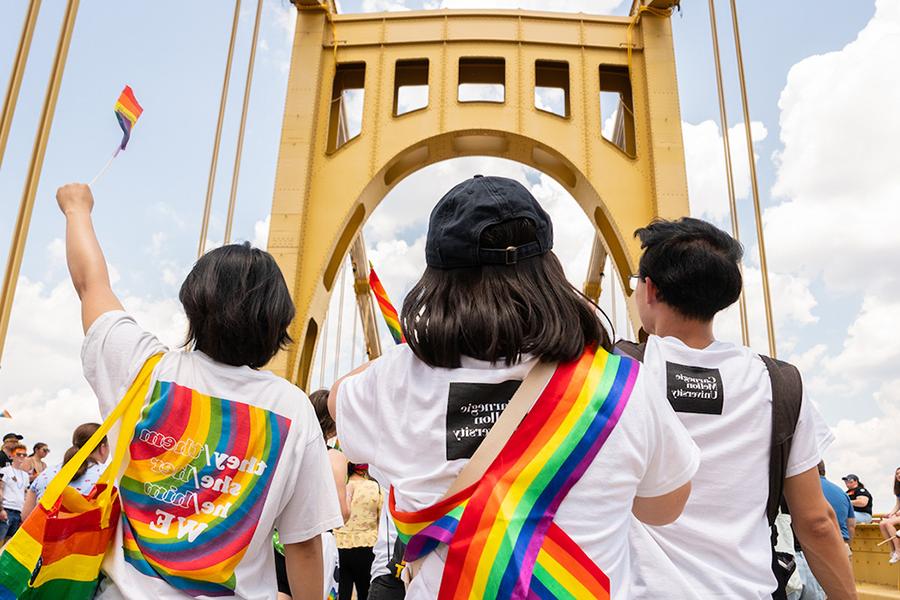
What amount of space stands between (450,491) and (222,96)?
8738mm

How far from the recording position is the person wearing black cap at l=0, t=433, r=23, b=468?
7.06 metres

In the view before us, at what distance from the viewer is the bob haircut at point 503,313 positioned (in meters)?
1.06

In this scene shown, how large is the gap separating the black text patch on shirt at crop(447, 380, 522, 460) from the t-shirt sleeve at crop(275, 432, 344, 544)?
558mm

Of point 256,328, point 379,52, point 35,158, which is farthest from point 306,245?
point 256,328

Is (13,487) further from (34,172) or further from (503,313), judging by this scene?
(503,313)

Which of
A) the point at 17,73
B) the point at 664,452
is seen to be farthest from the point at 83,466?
the point at 664,452

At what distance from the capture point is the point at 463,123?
38.6ft

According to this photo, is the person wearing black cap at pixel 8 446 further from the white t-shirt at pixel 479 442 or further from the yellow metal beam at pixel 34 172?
the white t-shirt at pixel 479 442

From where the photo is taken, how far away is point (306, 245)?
11.2m

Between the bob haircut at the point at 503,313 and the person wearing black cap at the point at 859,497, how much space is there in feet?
27.8

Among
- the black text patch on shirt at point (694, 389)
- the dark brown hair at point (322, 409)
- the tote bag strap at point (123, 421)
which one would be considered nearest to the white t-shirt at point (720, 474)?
the black text patch on shirt at point (694, 389)

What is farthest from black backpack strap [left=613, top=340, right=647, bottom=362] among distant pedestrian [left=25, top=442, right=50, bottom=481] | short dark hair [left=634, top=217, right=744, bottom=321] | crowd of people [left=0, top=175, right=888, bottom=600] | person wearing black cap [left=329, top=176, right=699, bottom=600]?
distant pedestrian [left=25, top=442, right=50, bottom=481]

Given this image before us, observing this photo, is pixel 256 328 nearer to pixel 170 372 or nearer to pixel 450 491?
pixel 170 372

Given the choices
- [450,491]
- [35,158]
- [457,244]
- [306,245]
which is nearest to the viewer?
[450,491]
